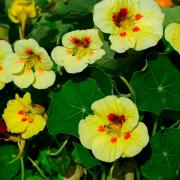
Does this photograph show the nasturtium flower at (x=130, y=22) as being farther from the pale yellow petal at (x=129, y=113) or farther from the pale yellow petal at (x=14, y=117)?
the pale yellow petal at (x=14, y=117)

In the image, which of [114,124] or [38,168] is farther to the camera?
[38,168]

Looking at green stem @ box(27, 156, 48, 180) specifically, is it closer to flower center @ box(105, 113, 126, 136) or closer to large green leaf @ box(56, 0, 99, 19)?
flower center @ box(105, 113, 126, 136)

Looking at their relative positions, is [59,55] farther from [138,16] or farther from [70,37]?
[138,16]

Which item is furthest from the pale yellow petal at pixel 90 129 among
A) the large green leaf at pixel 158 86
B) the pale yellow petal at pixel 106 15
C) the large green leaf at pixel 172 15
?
the large green leaf at pixel 172 15

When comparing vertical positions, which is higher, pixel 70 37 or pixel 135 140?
pixel 70 37

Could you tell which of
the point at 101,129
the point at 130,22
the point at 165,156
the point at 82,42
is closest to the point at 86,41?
the point at 82,42

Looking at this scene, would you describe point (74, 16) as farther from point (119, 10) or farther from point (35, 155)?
point (35, 155)

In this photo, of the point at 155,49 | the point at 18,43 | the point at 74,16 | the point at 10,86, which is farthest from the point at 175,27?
the point at 10,86
